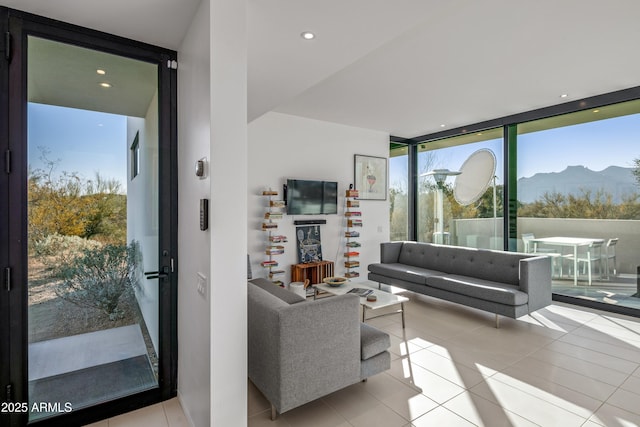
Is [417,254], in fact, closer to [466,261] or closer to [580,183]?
[466,261]

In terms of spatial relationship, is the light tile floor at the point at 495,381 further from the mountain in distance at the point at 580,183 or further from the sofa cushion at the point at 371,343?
the mountain in distance at the point at 580,183

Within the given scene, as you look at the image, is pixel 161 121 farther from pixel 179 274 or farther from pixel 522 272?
pixel 522 272

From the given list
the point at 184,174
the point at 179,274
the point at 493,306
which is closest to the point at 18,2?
the point at 184,174

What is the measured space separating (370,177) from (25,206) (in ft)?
17.1

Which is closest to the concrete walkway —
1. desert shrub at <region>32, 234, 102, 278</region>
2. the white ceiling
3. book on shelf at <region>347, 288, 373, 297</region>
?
desert shrub at <region>32, 234, 102, 278</region>

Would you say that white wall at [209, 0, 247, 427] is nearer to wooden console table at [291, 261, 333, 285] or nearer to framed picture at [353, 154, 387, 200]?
wooden console table at [291, 261, 333, 285]

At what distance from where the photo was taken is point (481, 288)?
12.6 feet

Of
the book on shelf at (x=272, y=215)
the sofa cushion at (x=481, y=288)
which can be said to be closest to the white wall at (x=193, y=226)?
the book on shelf at (x=272, y=215)

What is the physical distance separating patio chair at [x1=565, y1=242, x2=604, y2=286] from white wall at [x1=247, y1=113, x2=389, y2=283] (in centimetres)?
310

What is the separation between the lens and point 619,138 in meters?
4.22

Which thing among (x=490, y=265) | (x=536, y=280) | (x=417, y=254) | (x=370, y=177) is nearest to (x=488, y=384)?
(x=536, y=280)

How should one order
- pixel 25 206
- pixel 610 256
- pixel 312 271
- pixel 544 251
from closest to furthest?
pixel 25 206
pixel 610 256
pixel 544 251
pixel 312 271

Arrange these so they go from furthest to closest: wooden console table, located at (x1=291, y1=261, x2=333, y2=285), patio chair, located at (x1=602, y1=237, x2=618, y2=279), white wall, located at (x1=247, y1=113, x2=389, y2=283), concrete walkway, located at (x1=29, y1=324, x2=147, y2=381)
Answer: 1. wooden console table, located at (x1=291, y1=261, x2=333, y2=285)
2. white wall, located at (x1=247, y1=113, x2=389, y2=283)
3. patio chair, located at (x1=602, y1=237, x2=618, y2=279)
4. concrete walkway, located at (x1=29, y1=324, x2=147, y2=381)

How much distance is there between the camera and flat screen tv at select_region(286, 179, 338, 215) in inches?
201
